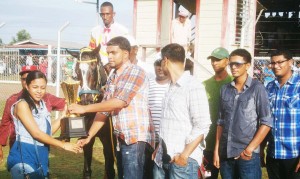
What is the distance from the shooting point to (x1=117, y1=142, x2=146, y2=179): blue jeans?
12.8 ft

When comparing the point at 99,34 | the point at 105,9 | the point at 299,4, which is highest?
the point at 299,4

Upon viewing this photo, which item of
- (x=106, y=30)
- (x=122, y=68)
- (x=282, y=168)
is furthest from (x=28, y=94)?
(x=106, y=30)

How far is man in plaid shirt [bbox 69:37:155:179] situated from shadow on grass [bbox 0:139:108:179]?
343cm

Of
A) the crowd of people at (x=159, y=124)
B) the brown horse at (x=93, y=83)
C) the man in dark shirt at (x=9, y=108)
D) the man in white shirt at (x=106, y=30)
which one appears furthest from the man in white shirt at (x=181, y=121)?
the man in white shirt at (x=106, y=30)

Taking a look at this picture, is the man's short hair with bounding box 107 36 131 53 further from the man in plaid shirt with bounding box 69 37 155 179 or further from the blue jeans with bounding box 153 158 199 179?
the blue jeans with bounding box 153 158 199 179

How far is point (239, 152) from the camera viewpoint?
397cm

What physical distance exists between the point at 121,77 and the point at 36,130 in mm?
975

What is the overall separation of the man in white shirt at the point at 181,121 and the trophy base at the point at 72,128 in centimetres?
112

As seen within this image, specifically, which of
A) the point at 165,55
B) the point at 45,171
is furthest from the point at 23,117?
the point at 165,55

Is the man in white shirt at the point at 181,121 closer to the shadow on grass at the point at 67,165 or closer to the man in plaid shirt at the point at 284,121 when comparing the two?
the man in plaid shirt at the point at 284,121

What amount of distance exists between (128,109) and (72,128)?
70 cm

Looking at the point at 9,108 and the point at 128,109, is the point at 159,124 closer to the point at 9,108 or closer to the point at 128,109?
the point at 128,109

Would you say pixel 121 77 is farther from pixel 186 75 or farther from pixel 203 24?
pixel 203 24

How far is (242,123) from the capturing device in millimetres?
3936
